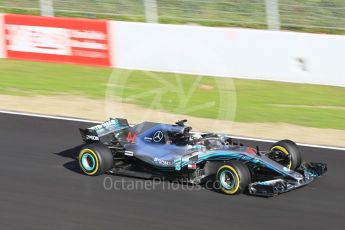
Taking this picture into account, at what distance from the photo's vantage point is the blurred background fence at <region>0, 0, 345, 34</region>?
1534 centimetres

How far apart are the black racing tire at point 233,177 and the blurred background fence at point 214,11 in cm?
821

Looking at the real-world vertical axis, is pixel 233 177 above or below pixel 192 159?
below

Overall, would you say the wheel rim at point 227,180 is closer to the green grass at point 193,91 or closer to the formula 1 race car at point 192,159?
the formula 1 race car at point 192,159

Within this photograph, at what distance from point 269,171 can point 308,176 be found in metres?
0.64

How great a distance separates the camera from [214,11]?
54.0 ft

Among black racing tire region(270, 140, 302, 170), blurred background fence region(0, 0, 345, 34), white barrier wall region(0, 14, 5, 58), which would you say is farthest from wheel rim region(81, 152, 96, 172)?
white barrier wall region(0, 14, 5, 58)

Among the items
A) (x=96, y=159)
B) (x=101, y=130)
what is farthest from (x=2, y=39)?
(x=96, y=159)

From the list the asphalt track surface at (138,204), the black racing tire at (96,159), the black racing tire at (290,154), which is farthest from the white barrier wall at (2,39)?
the black racing tire at (290,154)

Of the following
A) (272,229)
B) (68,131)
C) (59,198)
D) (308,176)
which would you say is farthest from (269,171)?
(68,131)

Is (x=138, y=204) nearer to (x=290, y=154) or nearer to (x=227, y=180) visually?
(x=227, y=180)

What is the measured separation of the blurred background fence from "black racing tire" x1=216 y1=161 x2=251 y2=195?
8.21m

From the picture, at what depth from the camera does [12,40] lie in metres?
17.2

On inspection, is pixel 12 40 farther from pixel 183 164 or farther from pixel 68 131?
pixel 183 164

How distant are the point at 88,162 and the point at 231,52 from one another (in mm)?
6975
